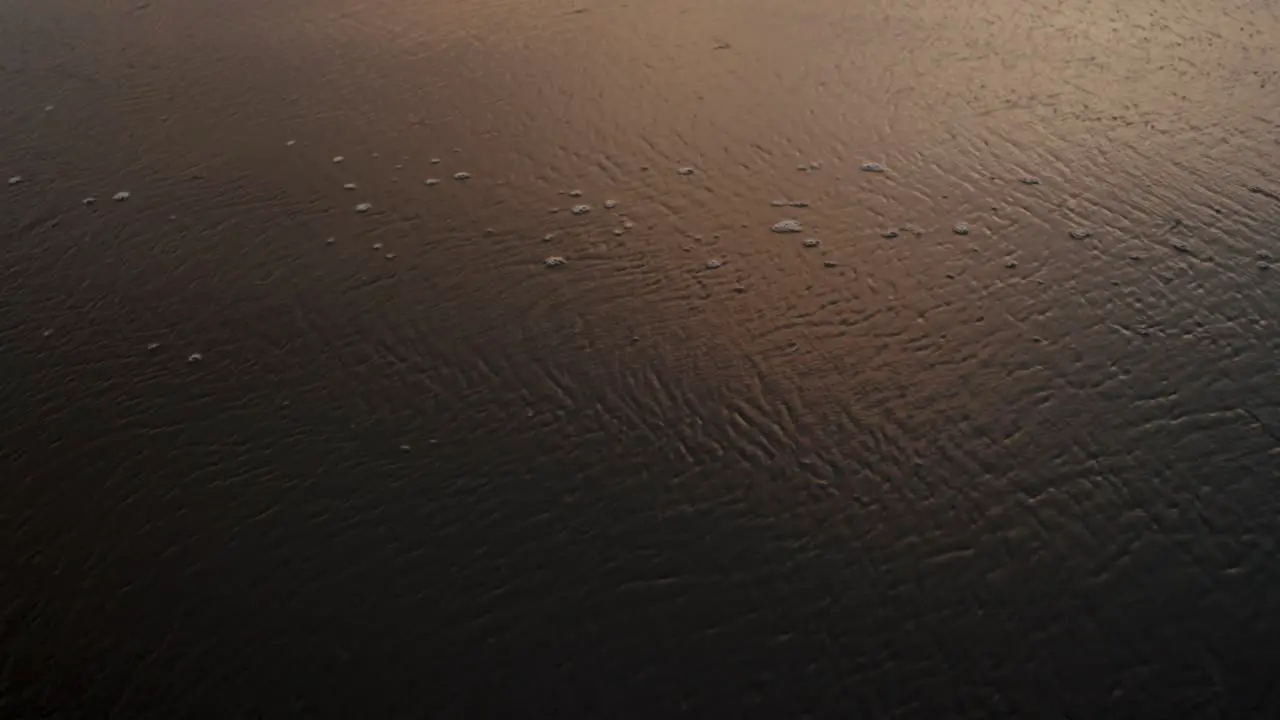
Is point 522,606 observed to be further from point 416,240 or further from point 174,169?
point 174,169

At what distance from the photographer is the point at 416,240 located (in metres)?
4.83

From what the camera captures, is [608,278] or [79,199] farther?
[79,199]

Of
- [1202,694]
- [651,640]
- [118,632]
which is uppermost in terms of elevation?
[1202,694]

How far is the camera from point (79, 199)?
5.13 m

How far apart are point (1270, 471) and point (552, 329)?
240cm

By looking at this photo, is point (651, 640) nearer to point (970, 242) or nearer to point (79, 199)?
point (970, 242)

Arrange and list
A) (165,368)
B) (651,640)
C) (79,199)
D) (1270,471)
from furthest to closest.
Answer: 1. (79,199)
2. (165,368)
3. (1270,471)
4. (651,640)

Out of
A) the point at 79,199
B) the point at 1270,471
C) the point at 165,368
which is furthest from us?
the point at 79,199

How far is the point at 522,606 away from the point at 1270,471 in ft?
7.58

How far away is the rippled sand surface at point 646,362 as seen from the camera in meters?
3.24

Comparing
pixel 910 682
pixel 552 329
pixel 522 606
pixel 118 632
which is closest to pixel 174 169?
pixel 552 329

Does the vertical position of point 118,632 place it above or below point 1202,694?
below

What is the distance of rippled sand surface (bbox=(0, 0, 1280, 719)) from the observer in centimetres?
324

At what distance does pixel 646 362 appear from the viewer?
4.19m
